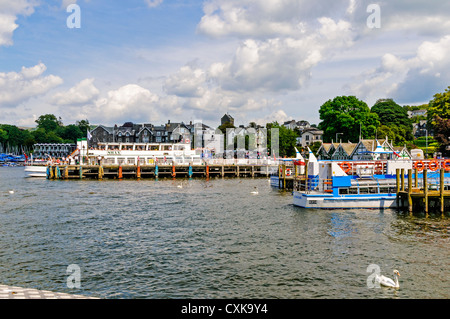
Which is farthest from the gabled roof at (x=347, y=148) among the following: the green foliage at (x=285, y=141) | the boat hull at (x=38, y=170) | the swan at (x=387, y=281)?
the boat hull at (x=38, y=170)

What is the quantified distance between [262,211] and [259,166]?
54.3 meters

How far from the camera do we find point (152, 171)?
8662 centimetres

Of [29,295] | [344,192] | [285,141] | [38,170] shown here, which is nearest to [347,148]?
[344,192]

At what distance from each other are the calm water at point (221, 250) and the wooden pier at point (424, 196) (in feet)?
8.36

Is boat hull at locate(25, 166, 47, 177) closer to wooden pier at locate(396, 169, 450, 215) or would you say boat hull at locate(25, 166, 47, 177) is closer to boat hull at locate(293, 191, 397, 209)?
boat hull at locate(293, 191, 397, 209)

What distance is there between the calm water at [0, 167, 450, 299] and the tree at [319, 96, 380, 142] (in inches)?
2337

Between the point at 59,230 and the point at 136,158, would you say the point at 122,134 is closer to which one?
the point at 136,158

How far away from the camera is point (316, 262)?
2178 centimetres

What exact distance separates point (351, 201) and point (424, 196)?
6602 millimetres

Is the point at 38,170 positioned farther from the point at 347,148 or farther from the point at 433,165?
the point at 433,165

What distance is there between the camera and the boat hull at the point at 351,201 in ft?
127

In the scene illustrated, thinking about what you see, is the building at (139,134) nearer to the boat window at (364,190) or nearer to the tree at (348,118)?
the tree at (348,118)

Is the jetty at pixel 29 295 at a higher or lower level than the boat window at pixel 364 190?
lower

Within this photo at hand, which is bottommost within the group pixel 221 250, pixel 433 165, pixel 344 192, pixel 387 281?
pixel 387 281
